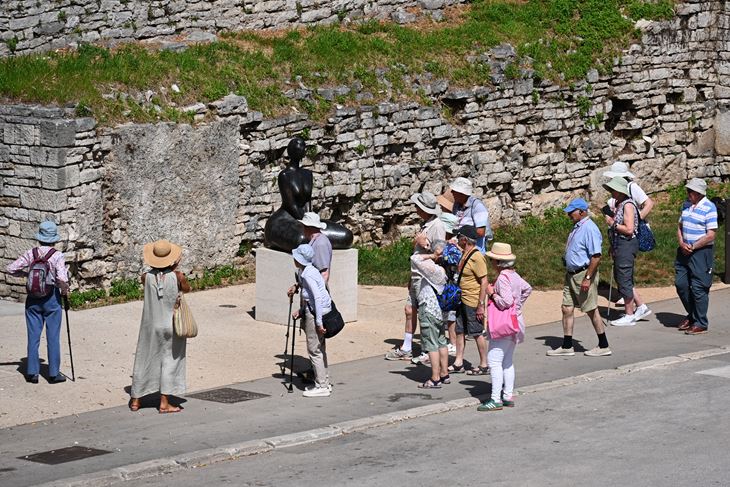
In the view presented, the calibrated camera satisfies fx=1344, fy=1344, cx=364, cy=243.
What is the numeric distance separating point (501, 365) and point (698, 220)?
4219 mm

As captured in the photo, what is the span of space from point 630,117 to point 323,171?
6.06m

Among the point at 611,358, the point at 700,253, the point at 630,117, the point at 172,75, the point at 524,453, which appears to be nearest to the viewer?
the point at 524,453

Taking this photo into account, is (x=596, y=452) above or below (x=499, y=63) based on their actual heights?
below

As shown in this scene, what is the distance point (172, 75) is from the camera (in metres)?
17.0

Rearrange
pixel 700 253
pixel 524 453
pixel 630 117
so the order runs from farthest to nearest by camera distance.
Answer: pixel 630 117 < pixel 700 253 < pixel 524 453

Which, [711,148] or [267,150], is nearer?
[267,150]

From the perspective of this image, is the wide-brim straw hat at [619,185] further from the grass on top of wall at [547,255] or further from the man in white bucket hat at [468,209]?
the grass on top of wall at [547,255]

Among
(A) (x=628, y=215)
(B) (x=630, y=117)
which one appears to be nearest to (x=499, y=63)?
(B) (x=630, y=117)

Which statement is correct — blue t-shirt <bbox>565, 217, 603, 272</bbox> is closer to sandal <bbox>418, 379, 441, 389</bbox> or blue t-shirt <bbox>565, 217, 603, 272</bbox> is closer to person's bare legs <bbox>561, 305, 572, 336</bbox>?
person's bare legs <bbox>561, 305, 572, 336</bbox>

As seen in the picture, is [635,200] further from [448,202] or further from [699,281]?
[448,202]

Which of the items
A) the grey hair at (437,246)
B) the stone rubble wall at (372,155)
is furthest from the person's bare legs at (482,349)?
the stone rubble wall at (372,155)

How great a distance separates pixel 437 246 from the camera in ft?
41.7

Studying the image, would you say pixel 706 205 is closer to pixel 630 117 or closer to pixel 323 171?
pixel 323 171

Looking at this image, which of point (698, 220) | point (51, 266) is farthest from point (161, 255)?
point (698, 220)
